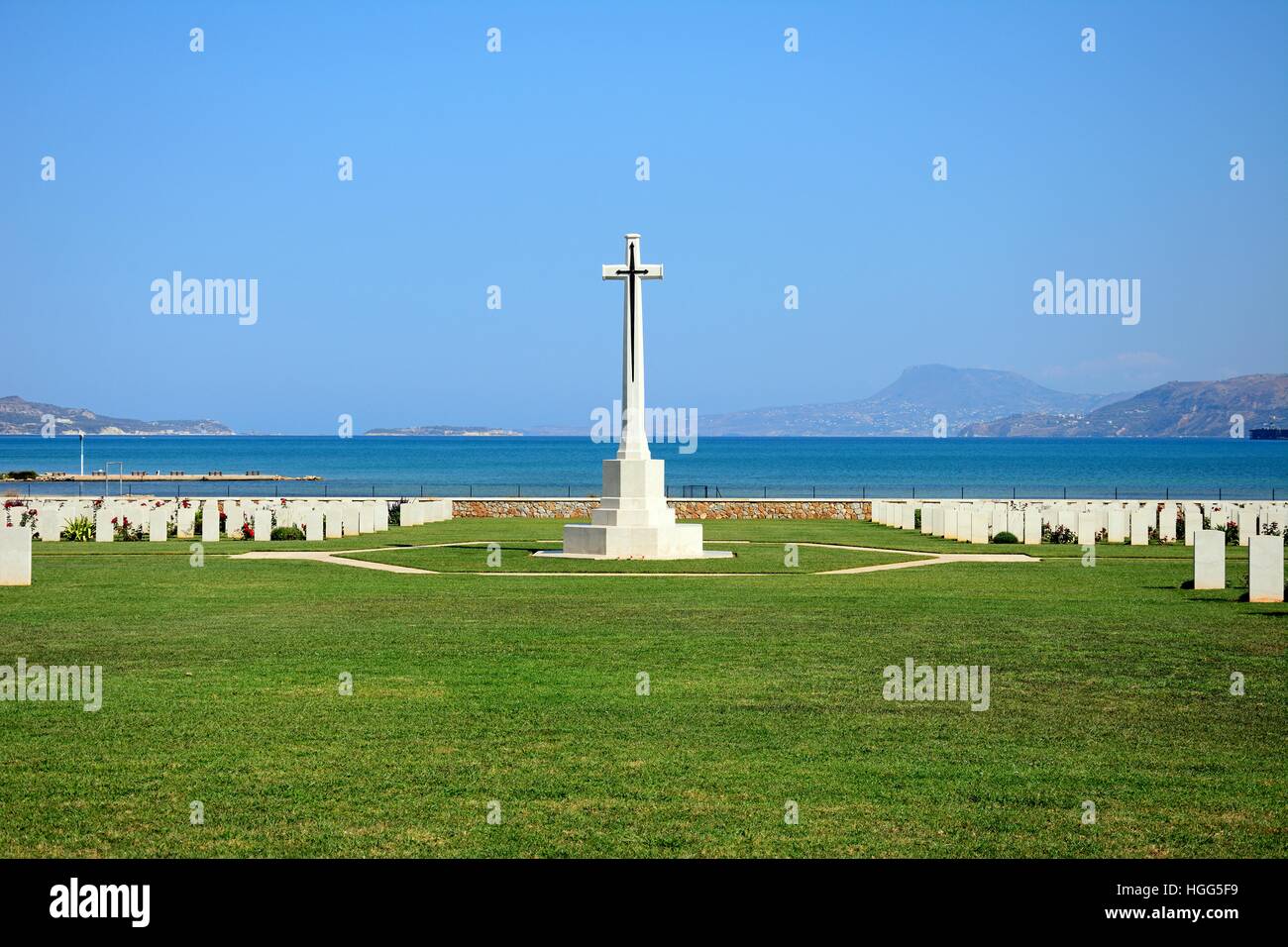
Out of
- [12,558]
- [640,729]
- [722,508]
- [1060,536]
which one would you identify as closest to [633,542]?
[12,558]

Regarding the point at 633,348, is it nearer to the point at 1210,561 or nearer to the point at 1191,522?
the point at 1210,561

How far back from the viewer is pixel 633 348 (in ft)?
84.6

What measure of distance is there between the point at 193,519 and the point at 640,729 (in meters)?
26.2

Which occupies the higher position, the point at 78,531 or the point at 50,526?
the point at 50,526

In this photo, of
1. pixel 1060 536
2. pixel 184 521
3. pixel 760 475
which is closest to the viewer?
pixel 1060 536

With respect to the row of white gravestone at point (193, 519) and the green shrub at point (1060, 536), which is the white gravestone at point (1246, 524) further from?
the row of white gravestone at point (193, 519)

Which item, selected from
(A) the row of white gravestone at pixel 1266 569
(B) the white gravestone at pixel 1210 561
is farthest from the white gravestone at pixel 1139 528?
(A) the row of white gravestone at pixel 1266 569

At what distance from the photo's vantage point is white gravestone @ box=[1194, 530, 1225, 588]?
1878cm

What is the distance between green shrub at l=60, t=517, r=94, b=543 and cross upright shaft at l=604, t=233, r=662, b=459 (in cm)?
1254

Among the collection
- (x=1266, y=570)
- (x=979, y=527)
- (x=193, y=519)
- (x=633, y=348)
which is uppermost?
(x=633, y=348)

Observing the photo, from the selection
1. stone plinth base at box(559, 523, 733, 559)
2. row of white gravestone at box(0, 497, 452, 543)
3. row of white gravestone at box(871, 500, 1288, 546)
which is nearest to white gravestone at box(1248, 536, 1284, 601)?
stone plinth base at box(559, 523, 733, 559)

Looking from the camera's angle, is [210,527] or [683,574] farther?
[210,527]

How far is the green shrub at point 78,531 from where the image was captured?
1196 inches
